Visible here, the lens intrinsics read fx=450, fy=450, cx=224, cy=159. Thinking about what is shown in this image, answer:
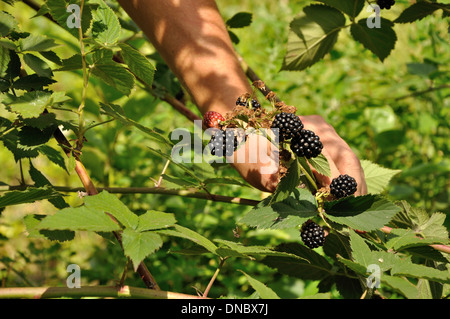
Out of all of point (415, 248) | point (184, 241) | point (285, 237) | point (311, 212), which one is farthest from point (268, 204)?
point (285, 237)

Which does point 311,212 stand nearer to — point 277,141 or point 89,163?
point 277,141

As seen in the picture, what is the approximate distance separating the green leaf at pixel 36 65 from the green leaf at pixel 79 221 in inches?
12.6

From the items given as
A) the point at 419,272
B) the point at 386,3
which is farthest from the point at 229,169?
the point at 419,272

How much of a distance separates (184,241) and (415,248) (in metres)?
0.60

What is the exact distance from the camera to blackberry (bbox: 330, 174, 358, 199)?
752 mm

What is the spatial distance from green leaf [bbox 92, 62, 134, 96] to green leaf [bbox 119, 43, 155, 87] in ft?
0.07

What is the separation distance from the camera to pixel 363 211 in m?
0.73

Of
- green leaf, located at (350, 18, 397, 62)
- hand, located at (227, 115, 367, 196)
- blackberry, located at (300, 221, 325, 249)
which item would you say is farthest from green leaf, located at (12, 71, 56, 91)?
green leaf, located at (350, 18, 397, 62)

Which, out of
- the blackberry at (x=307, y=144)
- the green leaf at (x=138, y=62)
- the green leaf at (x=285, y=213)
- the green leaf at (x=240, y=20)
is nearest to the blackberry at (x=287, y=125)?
the blackberry at (x=307, y=144)

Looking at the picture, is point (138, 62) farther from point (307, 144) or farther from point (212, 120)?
point (307, 144)

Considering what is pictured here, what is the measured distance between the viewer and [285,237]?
1.39 m

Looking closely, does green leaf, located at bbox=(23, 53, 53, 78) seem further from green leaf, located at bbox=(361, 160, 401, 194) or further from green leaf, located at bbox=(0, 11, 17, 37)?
green leaf, located at bbox=(361, 160, 401, 194)

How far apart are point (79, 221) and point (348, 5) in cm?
83
